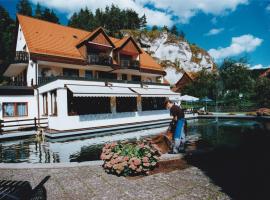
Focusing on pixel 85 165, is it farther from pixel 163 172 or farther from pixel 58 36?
pixel 58 36

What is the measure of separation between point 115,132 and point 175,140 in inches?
460

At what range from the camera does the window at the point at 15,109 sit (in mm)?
21500

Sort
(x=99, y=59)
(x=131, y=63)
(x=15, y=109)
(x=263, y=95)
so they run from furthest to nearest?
1. (x=263, y=95)
2. (x=131, y=63)
3. (x=99, y=59)
4. (x=15, y=109)

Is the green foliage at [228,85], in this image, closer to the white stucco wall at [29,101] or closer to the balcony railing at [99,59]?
the balcony railing at [99,59]

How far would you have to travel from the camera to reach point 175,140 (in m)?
8.47

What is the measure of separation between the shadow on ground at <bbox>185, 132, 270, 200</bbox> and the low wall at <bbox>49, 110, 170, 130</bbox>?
519 inches

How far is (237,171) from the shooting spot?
6.24 metres

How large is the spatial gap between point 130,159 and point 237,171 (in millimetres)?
2867

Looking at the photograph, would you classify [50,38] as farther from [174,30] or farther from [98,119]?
[174,30]

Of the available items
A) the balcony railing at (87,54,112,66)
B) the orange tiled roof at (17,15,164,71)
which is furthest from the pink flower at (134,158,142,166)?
the balcony railing at (87,54,112,66)

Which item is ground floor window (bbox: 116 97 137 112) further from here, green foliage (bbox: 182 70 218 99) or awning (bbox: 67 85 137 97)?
green foliage (bbox: 182 70 218 99)

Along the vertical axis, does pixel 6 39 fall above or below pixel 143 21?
below

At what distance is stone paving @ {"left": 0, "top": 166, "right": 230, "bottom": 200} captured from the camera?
15.9 ft

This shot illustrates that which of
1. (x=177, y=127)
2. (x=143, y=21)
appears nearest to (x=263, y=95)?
(x=177, y=127)
